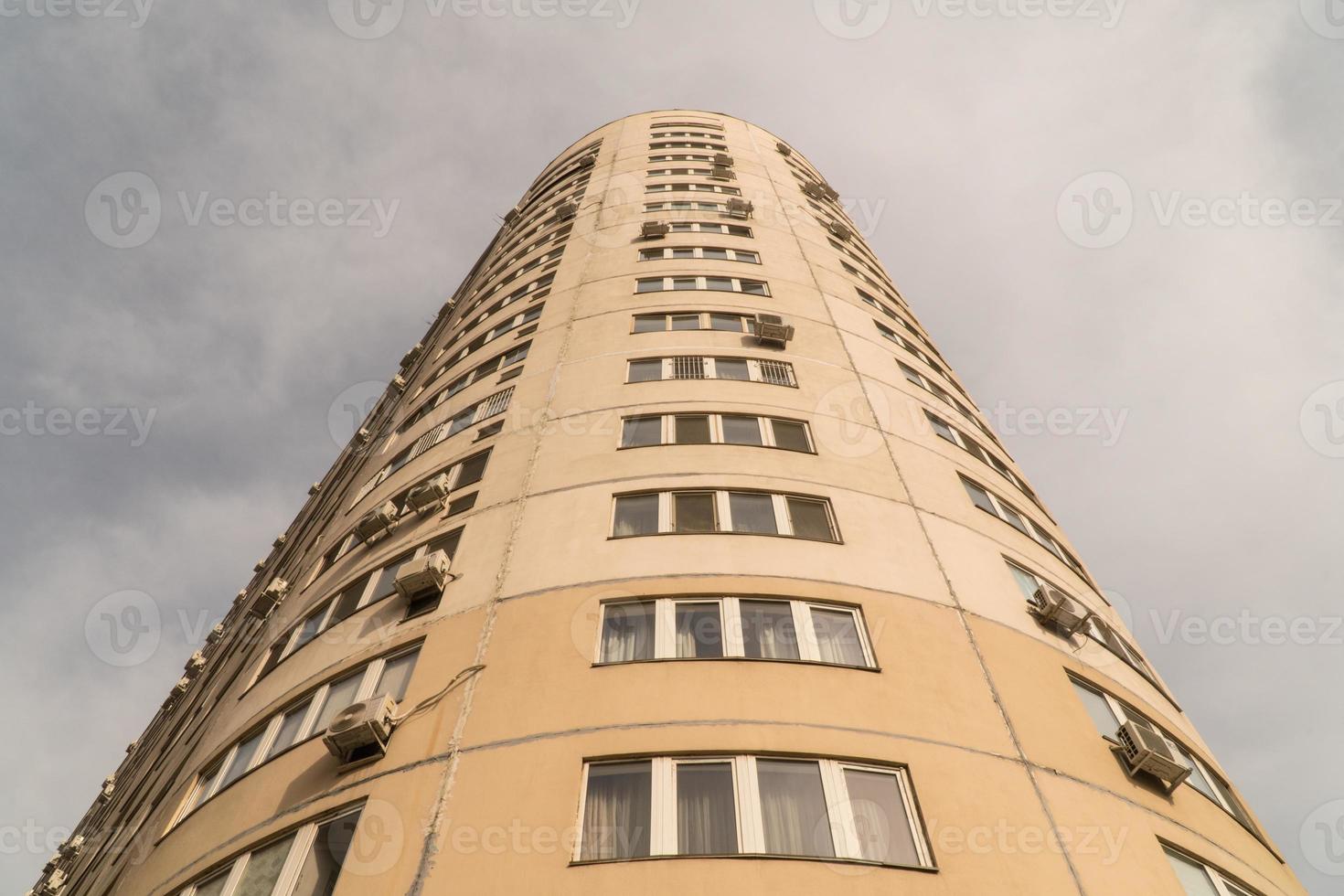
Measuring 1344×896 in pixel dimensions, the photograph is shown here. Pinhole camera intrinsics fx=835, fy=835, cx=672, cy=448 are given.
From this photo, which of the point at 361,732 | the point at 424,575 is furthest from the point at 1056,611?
the point at 361,732

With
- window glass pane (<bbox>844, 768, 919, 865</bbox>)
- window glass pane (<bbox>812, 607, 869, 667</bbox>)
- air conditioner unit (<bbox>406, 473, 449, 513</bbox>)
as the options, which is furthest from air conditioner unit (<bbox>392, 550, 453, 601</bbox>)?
window glass pane (<bbox>844, 768, 919, 865</bbox>)

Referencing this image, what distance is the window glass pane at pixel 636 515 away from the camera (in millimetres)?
14062

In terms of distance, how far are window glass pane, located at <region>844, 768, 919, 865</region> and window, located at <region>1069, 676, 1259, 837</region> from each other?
4.55 metres

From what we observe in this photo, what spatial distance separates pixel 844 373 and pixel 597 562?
28.6 feet

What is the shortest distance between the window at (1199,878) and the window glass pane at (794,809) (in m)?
4.89

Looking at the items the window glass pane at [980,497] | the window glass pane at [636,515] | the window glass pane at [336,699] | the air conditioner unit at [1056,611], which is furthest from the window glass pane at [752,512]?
the window glass pane at [336,699]

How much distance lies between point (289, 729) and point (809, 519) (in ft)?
30.1

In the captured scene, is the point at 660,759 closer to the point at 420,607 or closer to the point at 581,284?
the point at 420,607

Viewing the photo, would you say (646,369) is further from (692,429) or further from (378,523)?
(378,523)

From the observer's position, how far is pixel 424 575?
13.8 m

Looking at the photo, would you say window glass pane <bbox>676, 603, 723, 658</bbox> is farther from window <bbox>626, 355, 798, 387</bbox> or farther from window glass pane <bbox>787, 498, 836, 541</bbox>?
window <bbox>626, 355, 798, 387</bbox>

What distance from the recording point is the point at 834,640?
12.0m

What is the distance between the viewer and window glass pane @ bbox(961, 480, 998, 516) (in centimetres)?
1722

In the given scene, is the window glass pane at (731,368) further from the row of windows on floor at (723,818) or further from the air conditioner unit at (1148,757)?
the row of windows on floor at (723,818)
